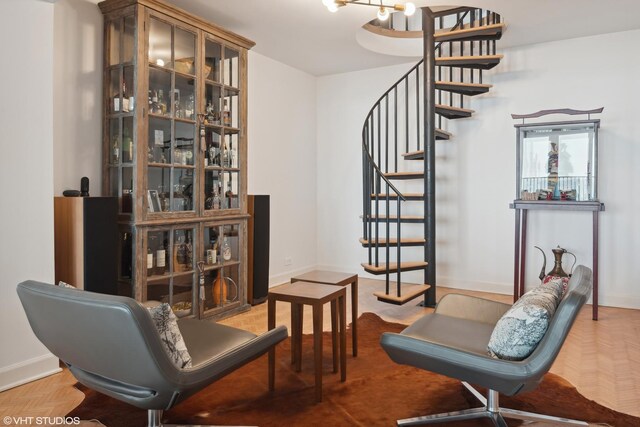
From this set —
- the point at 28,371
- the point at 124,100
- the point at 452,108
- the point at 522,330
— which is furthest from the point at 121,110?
the point at 452,108

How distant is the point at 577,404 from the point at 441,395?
743 millimetres

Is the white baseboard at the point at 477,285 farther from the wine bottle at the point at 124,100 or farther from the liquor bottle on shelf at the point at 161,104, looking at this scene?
the wine bottle at the point at 124,100

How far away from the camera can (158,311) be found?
→ 1.86 meters

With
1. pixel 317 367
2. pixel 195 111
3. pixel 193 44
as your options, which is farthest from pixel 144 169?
pixel 317 367

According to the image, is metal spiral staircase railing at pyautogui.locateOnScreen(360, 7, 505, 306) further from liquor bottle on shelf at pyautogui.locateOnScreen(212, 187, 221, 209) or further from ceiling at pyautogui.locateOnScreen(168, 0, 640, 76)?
liquor bottle on shelf at pyautogui.locateOnScreen(212, 187, 221, 209)

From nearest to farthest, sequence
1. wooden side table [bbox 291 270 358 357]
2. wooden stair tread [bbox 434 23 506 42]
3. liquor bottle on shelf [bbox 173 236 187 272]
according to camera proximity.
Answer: wooden side table [bbox 291 270 358 357] < liquor bottle on shelf [bbox 173 236 187 272] < wooden stair tread [bbox 434 23 506 42]

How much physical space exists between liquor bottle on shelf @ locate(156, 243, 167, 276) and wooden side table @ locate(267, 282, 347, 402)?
127cm

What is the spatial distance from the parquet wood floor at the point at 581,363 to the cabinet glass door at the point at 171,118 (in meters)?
1.29

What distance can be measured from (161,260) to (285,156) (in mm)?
2608

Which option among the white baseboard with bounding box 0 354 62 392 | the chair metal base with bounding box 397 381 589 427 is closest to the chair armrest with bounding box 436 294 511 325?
the chair metal base with bounding box 397 381 589 427

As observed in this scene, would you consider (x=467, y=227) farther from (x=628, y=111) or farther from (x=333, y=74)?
(x=333, y=74)

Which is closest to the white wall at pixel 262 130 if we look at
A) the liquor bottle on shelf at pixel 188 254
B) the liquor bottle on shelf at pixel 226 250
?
the liquor bottle on shelf at pixel 188 254

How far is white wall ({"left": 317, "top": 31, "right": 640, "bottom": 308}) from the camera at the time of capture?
465cm

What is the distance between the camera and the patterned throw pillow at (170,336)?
72.3 inches
